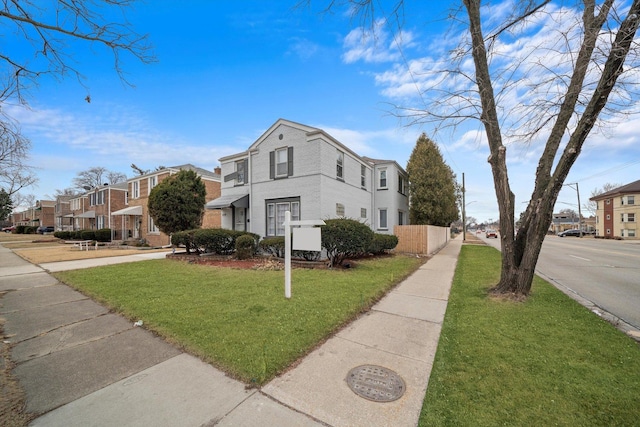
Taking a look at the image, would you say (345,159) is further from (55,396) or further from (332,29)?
(55,396)

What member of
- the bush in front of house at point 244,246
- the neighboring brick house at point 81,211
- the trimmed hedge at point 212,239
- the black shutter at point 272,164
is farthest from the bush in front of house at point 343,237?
the neighboring brick house at point 81,211

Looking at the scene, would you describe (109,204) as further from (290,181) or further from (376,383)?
(376,383)

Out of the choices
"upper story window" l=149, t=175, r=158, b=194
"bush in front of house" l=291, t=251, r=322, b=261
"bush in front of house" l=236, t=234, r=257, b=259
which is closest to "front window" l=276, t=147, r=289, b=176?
"bush in front of house" l=236, t=234, r=257, b=259

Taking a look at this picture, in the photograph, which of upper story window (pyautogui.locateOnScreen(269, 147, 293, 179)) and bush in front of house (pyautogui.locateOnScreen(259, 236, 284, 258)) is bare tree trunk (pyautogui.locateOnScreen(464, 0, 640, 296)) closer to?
bush in front of house (pyautogui.locateOnScreen(259, 236, 284, 258))

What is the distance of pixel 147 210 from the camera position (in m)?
22.6

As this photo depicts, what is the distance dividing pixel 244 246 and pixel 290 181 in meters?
3.86

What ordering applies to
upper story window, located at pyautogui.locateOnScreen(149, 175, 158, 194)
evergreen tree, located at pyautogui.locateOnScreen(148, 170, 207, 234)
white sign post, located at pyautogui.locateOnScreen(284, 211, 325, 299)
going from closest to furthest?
white sign post, located at pyautogui.locateOnScreen(284, 211, 325, 299) → evergreen tree, located at pyautogui.locateOnScreen(148, 170, 207, 234) → upper story window, located at pyautogui.locateOnScreen(149, 175, 158, 194)

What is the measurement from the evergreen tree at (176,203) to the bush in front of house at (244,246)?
4.71 m

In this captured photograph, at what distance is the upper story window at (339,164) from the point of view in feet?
46.5

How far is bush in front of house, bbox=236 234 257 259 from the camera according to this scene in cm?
1238

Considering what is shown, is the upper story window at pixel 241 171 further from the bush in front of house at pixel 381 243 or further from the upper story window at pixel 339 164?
the bush in front of house at pixel 381 243

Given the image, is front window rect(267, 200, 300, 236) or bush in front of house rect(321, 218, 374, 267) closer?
bush in front of house rect(321, 218, 374, 267)

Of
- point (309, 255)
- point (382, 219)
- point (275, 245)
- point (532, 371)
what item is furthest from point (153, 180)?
point (532, 371)

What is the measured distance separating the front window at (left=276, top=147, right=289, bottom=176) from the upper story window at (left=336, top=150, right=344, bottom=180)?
268cm
